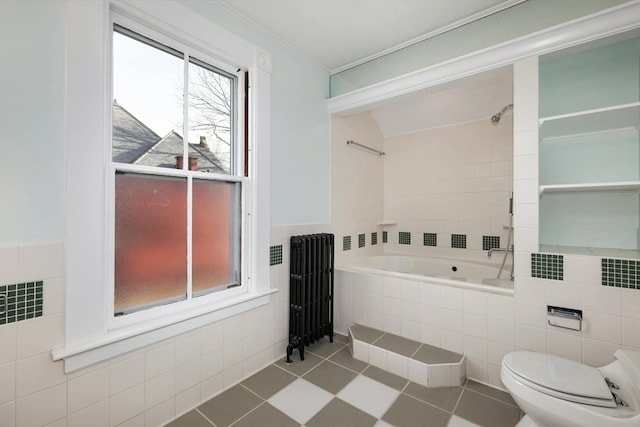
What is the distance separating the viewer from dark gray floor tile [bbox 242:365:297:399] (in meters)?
1.86

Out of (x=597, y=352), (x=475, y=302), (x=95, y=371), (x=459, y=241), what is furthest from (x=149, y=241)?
(x=459, y=241)

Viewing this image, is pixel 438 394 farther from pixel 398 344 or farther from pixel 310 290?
pixel 310 290

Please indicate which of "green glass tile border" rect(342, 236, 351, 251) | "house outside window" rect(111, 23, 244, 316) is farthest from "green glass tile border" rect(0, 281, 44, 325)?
"green glass tile border" rect(342, 236, 351, 251)

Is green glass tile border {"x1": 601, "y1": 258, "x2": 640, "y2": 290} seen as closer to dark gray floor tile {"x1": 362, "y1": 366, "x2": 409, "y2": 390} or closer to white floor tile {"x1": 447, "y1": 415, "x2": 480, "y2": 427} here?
white floor tile {"x1": 447, "y1": 415, "x2": 480, "y2": 427}

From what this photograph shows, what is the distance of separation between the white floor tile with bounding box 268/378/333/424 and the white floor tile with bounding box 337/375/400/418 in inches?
5.2

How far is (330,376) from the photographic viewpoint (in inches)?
79.6

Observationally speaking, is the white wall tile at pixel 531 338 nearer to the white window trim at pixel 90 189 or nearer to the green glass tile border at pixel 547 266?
the green glass tile border at pixel 547 266

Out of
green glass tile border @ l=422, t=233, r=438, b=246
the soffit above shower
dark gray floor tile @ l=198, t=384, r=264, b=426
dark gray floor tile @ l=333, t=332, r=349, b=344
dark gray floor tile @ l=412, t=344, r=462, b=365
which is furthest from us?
green glass tile border @ l=422, t=233, r=438, b=246

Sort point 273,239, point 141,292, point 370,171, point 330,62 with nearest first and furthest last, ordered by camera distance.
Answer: point 141,292 < point 273,239 < point 330,62 < point 370,171

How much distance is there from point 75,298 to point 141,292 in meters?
0.31

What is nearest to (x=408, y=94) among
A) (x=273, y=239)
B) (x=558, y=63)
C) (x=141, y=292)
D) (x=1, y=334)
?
(x=558, y=63)

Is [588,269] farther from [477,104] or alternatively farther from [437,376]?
[477,104]

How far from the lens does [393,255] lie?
3.64 m

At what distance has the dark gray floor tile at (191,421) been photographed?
157 centimetres
